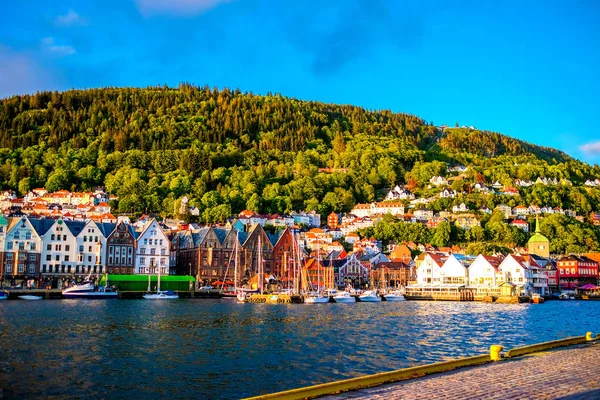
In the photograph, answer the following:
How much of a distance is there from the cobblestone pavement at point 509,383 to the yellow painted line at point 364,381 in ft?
1.50

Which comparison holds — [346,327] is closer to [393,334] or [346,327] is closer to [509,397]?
[393,334]

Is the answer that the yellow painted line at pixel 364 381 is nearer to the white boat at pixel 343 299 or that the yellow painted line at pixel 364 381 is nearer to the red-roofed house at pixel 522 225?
the white boat at pixel 343 299

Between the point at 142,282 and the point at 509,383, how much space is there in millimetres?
79038

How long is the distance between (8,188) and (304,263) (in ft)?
361

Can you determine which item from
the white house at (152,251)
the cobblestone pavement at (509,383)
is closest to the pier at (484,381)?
the cobblestone pavement at (509,383)

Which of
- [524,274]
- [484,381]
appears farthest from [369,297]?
[484,381]

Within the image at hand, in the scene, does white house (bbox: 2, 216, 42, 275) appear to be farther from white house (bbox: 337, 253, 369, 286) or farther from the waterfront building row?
white house (bbox: 337, 253, 369, 286)

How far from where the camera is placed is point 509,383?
1928 cm

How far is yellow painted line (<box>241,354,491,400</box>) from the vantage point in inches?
684

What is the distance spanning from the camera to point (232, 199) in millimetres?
177625

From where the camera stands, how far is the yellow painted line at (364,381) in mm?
17375

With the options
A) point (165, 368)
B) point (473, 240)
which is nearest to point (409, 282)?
point (473, 240)

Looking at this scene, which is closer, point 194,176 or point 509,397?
point 509,397

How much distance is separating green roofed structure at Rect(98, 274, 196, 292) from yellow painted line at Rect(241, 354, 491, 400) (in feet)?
241
